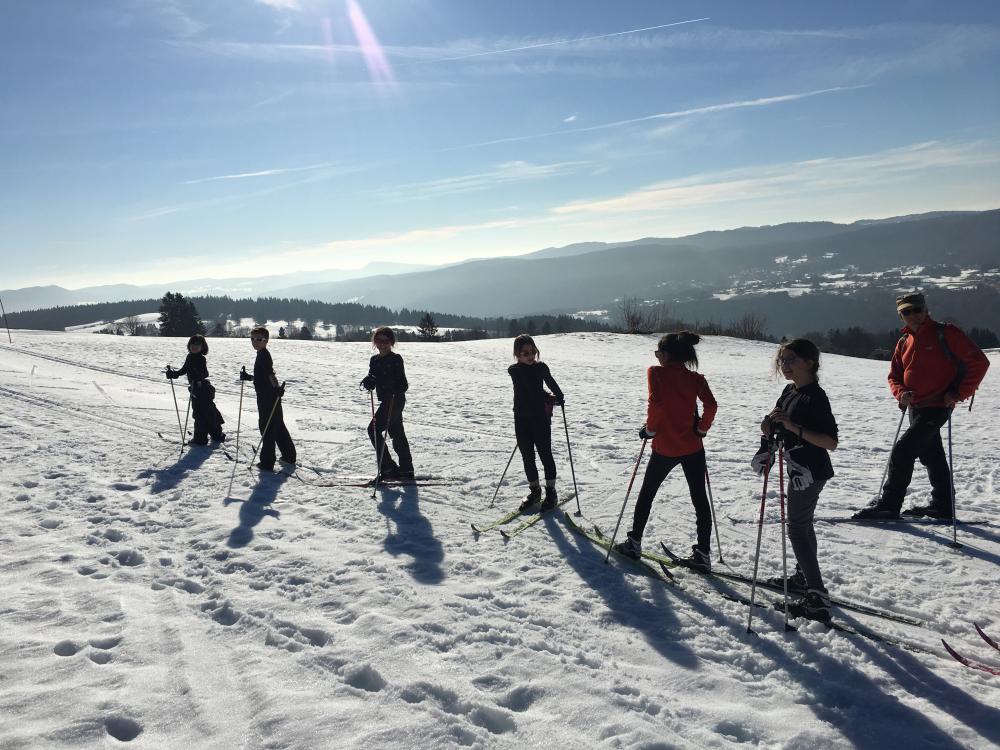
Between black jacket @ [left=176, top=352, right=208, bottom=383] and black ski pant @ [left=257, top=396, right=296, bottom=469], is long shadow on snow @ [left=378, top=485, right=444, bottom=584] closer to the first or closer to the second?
black ski pant @ [left=257, top=396, right=296, bottom=469]

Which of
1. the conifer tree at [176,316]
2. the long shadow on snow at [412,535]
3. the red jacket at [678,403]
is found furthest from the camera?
the conifer tree at [176,316]

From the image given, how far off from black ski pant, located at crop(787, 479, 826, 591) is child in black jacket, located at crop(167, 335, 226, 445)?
30.3ft

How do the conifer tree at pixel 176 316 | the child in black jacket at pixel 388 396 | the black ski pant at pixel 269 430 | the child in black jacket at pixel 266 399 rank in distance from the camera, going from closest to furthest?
the child in black jacket at pixel 388 396 < the child in black jacket at pixel 266 399 < the black ski pant at pixel 269 430 < the conifer tree at pixel 176 316

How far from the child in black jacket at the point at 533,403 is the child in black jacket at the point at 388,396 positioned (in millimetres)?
1815

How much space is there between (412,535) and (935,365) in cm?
592

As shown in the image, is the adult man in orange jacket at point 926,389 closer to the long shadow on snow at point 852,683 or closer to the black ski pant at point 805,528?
Result: the black ski pant at point 805,528

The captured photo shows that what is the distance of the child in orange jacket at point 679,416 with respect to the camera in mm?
4902

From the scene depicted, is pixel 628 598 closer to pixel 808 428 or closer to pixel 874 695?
pixel 874 695

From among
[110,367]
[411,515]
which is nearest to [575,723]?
[411,515]

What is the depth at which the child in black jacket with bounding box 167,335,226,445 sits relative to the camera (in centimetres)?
965

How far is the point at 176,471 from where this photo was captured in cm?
828

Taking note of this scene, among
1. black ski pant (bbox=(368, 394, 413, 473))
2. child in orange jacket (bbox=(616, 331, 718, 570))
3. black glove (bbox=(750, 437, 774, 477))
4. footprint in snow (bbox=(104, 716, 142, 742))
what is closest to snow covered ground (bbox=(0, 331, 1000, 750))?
footprint in snow (bbox=(104, 716, 142, 742))

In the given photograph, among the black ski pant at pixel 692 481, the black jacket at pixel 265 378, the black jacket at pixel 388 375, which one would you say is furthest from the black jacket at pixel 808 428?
the black jacket at pixel 265 378

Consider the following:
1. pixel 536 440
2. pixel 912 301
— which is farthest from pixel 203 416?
pixel 912 301
